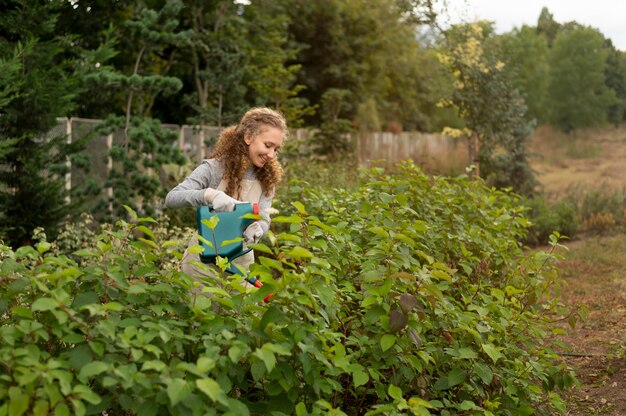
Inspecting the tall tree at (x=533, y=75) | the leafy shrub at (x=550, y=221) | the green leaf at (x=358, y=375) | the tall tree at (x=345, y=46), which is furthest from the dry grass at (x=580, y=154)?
the green leaf at (x=358, y=375)

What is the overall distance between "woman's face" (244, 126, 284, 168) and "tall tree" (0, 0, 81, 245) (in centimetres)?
459

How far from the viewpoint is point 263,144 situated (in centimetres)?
485

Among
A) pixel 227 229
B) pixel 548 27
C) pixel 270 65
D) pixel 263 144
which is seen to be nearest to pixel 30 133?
pixel 263 144

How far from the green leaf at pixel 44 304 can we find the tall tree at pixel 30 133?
661 centimetres

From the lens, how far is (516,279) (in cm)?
544

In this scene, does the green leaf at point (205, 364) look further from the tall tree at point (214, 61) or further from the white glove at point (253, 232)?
the tall tree at point (214, 61)

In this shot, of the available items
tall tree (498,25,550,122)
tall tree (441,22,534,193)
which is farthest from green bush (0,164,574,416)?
tall tree (498,25,550,122)

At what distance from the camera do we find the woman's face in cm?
485

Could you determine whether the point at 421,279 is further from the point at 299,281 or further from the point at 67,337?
the point at 67,337

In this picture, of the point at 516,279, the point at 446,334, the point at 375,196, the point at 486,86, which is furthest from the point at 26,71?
the point at 486,86

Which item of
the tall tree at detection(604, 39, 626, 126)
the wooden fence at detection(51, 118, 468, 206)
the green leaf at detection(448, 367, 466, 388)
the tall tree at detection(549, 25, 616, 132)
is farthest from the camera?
the tall tree at detection(604, 39, 626, 126)

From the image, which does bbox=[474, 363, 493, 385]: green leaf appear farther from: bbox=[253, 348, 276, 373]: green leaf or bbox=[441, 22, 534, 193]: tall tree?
bbox=[441, 22, 534, 193]: tall tree

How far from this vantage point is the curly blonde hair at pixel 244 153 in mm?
4875

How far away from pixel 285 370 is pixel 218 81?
1393 centimetres
